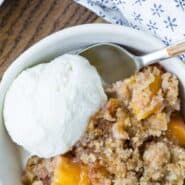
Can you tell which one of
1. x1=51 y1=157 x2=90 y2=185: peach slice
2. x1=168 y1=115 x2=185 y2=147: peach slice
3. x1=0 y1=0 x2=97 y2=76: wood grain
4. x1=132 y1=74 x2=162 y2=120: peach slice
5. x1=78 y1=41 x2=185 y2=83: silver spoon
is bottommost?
x1=168 y1=115 x2=185 y2=147: peach slice

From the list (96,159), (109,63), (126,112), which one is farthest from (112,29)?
(96,159)

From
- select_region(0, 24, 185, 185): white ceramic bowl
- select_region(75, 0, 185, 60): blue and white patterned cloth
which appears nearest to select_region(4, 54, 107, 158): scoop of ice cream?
select_region(0, 24, 185, 185): white ceramic bowl

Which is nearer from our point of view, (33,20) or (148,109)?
(148,109)

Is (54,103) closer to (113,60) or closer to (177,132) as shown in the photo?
(113,60)

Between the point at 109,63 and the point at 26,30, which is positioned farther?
the point at 26,30

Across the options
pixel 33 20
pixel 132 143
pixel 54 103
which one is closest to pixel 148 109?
pixel 132 143

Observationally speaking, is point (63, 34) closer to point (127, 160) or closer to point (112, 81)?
point (112, 81)

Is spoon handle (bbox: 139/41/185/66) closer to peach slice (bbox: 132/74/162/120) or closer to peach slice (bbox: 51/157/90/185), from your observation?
peach slice (bbox: 132/74/162/120)
